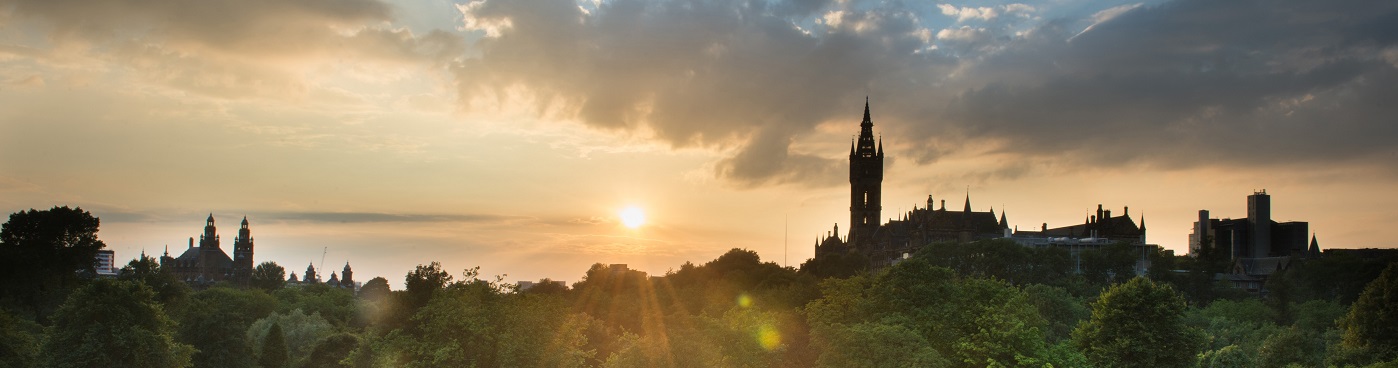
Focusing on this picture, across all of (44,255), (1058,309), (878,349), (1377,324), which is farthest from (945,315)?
(44,255)

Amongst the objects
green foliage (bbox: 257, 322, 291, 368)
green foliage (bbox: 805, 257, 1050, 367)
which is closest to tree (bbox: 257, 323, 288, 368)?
green foliage (bbox: 257, 322, 291, 368)

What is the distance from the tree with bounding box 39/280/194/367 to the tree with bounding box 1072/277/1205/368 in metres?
59.2

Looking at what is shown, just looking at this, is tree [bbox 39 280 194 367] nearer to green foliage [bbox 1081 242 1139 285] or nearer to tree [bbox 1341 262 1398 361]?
tree [bbox 1341 262 1398 361]

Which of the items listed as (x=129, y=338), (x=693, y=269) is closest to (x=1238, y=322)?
(x=693, y=269)

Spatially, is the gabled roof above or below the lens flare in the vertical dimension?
above

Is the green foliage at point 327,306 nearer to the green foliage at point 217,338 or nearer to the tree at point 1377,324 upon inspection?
the green foliage at point 217,338

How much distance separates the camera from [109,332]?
256 ft

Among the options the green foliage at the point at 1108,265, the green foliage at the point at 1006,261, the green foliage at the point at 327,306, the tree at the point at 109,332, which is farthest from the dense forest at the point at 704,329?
the green foliage at the point at 1108,265

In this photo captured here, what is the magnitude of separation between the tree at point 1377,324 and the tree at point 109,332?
256ft

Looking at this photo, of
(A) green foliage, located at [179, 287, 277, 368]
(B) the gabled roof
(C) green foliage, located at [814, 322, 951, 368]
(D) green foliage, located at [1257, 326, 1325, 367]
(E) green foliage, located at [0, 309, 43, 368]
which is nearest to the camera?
(C) green foliage, located at [814, 322, 951, 368]

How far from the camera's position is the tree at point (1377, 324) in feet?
256

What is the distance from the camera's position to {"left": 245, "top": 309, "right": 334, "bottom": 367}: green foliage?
11200 cm

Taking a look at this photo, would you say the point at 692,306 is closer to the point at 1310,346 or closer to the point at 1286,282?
the point at 1310,346

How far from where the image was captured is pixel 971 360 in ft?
231
